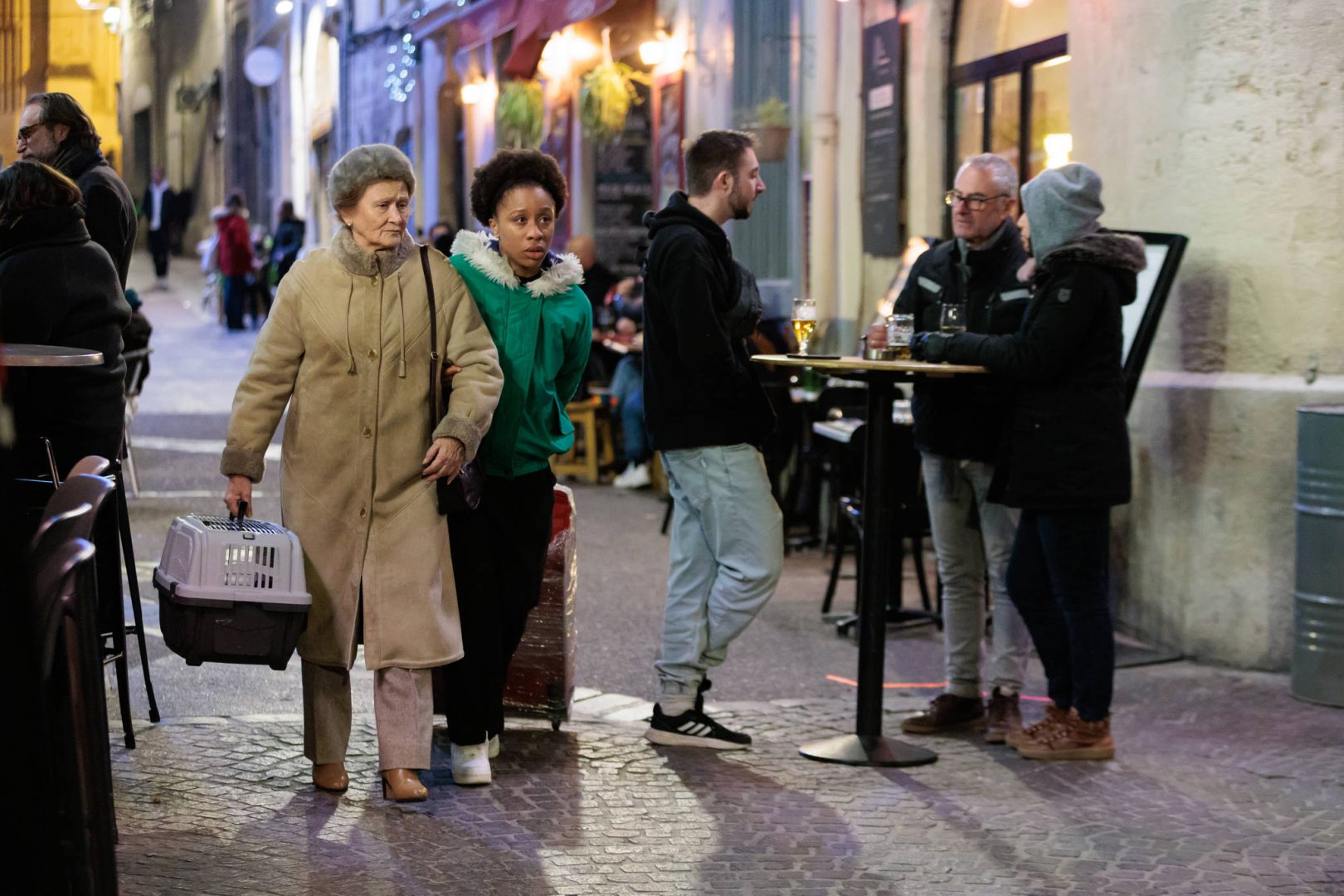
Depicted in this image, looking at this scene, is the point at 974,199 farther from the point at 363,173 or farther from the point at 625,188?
the point at 625,188

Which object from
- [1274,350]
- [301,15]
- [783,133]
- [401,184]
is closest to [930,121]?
[783,133]

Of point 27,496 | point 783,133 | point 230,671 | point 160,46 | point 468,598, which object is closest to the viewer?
point 27,496

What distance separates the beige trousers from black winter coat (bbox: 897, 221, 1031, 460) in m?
1.99

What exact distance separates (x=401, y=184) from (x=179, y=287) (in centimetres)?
2534

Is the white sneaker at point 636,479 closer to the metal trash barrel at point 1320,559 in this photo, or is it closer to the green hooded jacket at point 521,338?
the metal trash barrel at point 1320,559

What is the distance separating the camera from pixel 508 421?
15.4 ft

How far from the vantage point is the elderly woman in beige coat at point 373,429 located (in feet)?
14.5

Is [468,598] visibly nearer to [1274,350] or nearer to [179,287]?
[1274,350]

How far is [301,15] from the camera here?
31.9 meters

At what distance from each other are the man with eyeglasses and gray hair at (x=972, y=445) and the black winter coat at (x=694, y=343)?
2.24 feet

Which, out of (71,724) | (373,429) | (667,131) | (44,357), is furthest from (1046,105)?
(71,724)

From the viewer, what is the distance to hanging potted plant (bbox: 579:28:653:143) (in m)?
16.6

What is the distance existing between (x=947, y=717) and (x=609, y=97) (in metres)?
12.0

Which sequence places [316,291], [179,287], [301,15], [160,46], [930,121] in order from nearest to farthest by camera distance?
[316,291] → [930,121] → [160,46] → [179,287] → [301,15]
